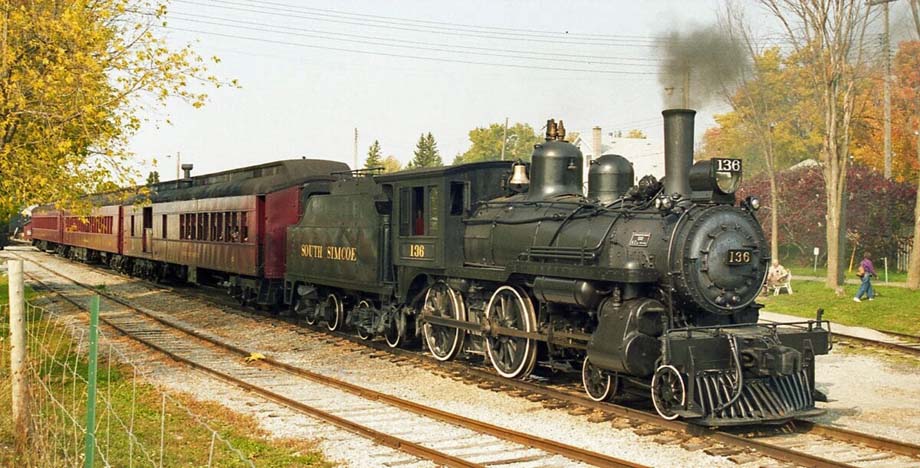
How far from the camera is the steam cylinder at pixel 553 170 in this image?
39.8 ft

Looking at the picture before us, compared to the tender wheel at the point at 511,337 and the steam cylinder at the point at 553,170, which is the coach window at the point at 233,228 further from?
the steam cylinder at the point at 553,170

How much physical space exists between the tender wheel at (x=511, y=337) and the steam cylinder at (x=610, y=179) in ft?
5.74

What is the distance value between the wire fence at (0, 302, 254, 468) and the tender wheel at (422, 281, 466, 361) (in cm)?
424

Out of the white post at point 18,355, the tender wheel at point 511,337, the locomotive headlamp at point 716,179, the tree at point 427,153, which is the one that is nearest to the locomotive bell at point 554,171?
the tender wheel at point 511,337

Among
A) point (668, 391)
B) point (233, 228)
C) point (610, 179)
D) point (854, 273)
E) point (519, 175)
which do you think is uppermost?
point (519, 175)

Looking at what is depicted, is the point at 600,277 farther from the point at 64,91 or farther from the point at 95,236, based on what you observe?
the point at 95,236

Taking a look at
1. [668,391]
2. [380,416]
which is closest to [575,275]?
[668,391]

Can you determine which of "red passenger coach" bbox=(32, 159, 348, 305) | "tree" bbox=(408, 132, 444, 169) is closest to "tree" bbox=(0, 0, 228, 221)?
"red passenger coach" bbox=(32, 159, 348, 305)

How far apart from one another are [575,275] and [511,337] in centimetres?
201

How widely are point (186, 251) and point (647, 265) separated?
1818 cm

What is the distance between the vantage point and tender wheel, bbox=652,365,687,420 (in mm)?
8956

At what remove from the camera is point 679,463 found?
7.80m

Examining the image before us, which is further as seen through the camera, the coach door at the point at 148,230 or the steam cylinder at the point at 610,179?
the coach door at the point at 148,230

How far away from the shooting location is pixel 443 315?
13289mm
